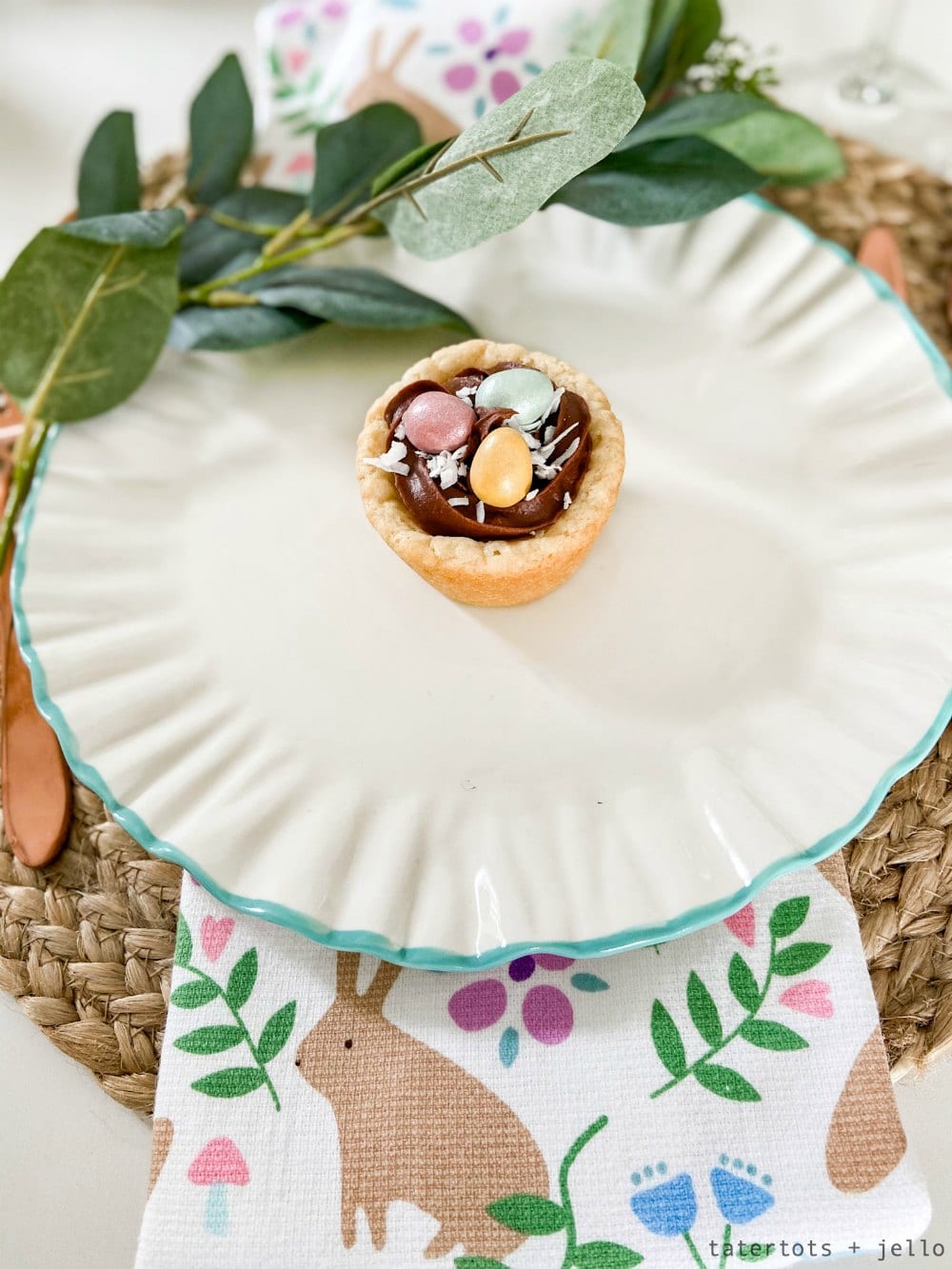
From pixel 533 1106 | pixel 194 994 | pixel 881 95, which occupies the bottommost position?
pixel 533 1106

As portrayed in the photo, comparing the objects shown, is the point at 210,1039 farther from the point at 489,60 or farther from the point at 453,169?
the point at 489,60

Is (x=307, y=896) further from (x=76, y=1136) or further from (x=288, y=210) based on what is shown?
(x=288, y=210)

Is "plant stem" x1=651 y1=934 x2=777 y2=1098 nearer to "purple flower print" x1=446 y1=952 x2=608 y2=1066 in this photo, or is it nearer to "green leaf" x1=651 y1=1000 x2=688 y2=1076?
"green leaf" x1=651 y1=1000 x2=688 y2=1076

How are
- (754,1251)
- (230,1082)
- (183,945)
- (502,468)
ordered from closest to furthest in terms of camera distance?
(754,1251), (230,1082), (183,945), (502,468)

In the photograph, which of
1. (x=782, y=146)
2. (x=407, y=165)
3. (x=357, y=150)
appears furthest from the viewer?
(x=357, y=150)

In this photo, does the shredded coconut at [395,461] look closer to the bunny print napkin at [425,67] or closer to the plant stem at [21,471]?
the plant stem at [21,471]

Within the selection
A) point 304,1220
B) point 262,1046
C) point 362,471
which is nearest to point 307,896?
point 262,1046

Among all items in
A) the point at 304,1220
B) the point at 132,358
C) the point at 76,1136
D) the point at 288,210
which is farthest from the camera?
the point at 288,210

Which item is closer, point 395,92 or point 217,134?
point 217,134

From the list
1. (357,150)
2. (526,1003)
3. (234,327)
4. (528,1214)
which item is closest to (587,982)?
(526,1003)
